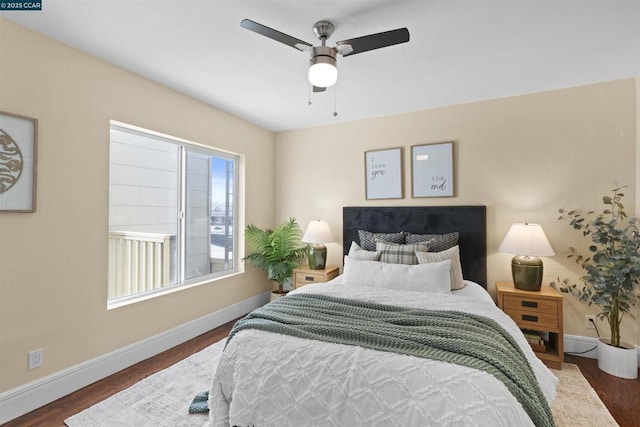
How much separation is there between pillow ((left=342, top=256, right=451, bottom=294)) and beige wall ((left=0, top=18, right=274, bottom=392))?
198 cm

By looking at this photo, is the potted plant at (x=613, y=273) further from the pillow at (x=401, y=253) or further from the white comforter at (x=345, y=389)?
the pillow at (x=401, y=253)

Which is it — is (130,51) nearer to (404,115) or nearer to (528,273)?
(404,115)

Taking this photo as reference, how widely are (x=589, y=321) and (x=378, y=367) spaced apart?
8.92 feet

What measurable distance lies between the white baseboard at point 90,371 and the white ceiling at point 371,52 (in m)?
2.41

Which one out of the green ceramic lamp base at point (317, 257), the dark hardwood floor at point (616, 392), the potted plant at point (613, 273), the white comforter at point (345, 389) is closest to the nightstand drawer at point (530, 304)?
the potted plant at point (613, 273)

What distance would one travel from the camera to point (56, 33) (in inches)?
82.8

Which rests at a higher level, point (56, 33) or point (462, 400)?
point (56, 33)

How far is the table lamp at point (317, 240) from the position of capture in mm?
3755

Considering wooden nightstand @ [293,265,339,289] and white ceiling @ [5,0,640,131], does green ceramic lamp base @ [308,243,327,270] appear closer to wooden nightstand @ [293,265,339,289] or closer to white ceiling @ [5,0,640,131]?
wooden nightstand @ [293,265,339,289]

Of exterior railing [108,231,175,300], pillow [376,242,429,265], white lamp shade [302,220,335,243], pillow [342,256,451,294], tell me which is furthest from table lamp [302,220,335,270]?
exterior railing [108,231,175,300]

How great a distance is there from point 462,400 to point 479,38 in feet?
7.37

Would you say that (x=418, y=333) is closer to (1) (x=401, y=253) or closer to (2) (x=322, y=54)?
(1) (x=401, y=253)

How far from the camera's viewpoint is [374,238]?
352 cm

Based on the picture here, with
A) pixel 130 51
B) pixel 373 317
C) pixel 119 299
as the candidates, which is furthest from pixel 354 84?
pixel 119 299
